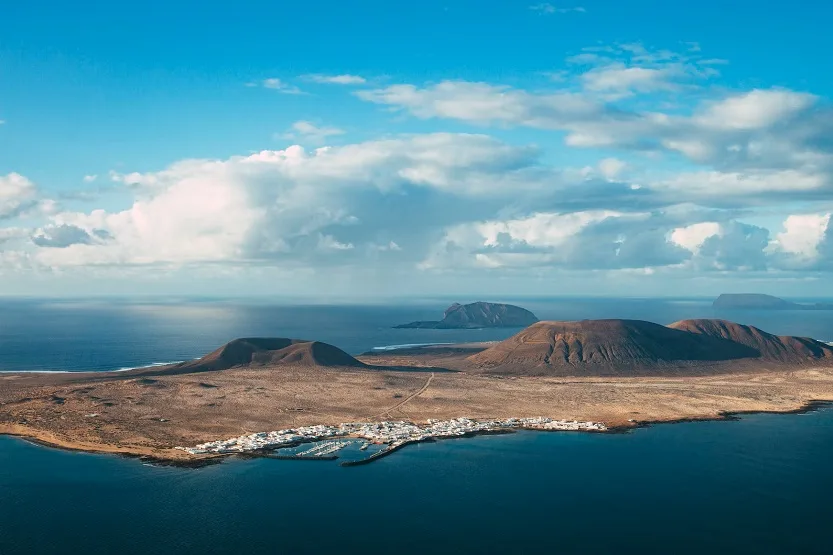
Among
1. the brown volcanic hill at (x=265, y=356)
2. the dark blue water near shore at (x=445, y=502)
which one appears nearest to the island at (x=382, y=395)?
the brown volcanic hill at (x=265, y=356)

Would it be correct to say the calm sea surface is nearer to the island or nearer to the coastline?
the coastline

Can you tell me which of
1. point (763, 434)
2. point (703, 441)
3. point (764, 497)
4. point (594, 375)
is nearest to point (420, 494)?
point (764, 497)

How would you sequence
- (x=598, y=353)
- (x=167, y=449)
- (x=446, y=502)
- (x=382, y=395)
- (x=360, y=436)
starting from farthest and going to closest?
(x=598, y=353)
(x=382, y=395)
(x=360, y=436)
(x=167, y=449)
(x=446, y=502)

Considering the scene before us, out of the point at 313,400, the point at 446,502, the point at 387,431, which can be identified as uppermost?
the point at 313,400

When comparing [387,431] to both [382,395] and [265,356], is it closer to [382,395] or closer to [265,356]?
[382,395]

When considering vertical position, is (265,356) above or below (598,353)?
below

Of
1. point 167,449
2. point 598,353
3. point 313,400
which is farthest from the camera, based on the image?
point 598,353

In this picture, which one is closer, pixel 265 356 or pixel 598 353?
pixel 265 356

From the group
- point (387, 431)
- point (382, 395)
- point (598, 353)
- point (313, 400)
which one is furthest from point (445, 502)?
point (598, 353)
